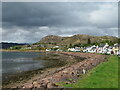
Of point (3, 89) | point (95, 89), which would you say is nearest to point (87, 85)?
point (95, 89)

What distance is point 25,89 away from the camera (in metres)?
16.8

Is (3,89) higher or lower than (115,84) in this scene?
lower

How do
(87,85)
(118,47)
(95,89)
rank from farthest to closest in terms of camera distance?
(118,47), (87,85), (95,89)

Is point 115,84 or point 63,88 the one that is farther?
point 115,84

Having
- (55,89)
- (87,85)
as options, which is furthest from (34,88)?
(87,85)

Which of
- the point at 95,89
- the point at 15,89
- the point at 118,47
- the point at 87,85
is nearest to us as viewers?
the point at 95,89

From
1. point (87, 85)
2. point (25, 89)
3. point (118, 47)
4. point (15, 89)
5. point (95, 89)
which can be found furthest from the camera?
point (118, 47)

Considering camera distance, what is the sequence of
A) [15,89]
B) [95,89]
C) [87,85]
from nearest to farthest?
[95,89], [87,85], [15,89]

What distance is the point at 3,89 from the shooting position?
20094mm

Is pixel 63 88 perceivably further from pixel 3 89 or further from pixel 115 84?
pixel 3 89

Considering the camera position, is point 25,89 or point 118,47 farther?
point 118,47

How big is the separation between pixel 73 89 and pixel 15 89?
8.57 meters

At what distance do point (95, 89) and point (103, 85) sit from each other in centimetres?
173

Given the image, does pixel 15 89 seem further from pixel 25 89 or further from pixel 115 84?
pixel 115 84
